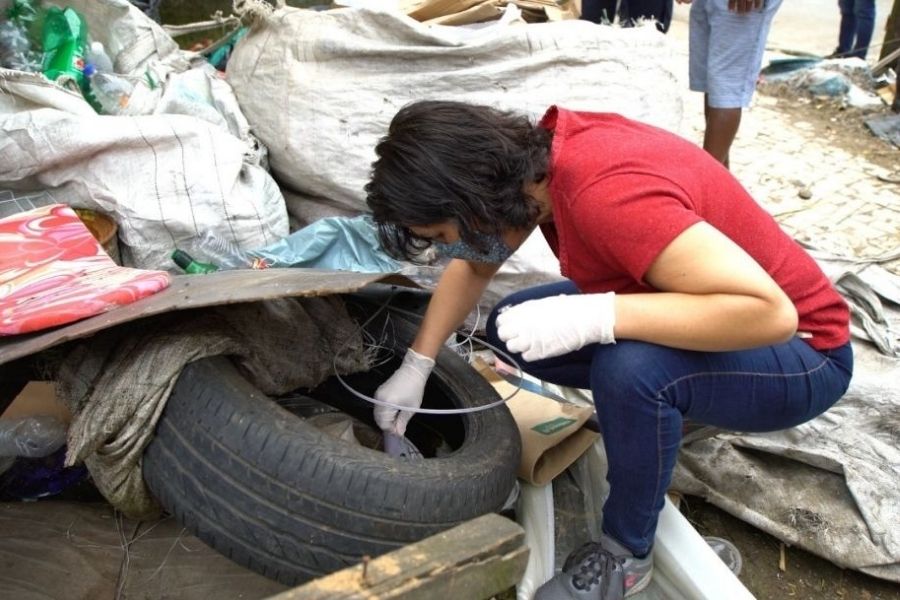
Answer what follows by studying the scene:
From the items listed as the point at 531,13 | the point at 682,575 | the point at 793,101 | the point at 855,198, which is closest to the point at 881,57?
the point at 793,101

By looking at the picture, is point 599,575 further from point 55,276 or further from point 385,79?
point 385,79

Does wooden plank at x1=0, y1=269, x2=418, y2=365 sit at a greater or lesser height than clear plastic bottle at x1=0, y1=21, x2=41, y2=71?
lesser

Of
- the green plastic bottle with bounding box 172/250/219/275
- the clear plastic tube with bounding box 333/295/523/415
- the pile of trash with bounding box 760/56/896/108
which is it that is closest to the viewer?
the clear plastic tube with bounding box 333/295/523/415

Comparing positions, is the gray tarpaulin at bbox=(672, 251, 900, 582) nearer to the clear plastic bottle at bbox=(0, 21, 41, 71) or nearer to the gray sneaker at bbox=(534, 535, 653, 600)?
the gray sneaker at bbox=(534, 535, 653, 600)

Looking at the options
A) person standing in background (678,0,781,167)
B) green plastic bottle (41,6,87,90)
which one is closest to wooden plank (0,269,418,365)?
green plastic bottle (41,6,87,90)

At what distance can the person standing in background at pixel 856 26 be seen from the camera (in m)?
6.34

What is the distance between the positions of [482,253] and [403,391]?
1.42ft

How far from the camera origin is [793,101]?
225 inches

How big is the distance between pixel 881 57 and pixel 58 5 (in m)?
5.79

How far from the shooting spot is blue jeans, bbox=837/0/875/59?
6.34 m

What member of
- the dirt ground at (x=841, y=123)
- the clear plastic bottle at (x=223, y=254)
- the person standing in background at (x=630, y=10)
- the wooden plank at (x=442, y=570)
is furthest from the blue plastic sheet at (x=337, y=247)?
the dirt ground at (x=841, y=123)

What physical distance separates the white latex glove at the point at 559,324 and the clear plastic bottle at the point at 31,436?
1118 millimetres

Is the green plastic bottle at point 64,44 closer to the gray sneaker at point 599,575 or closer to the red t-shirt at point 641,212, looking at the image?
the red t-shirt at point 641,212

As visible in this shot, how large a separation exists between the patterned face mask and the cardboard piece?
44 centimetres
